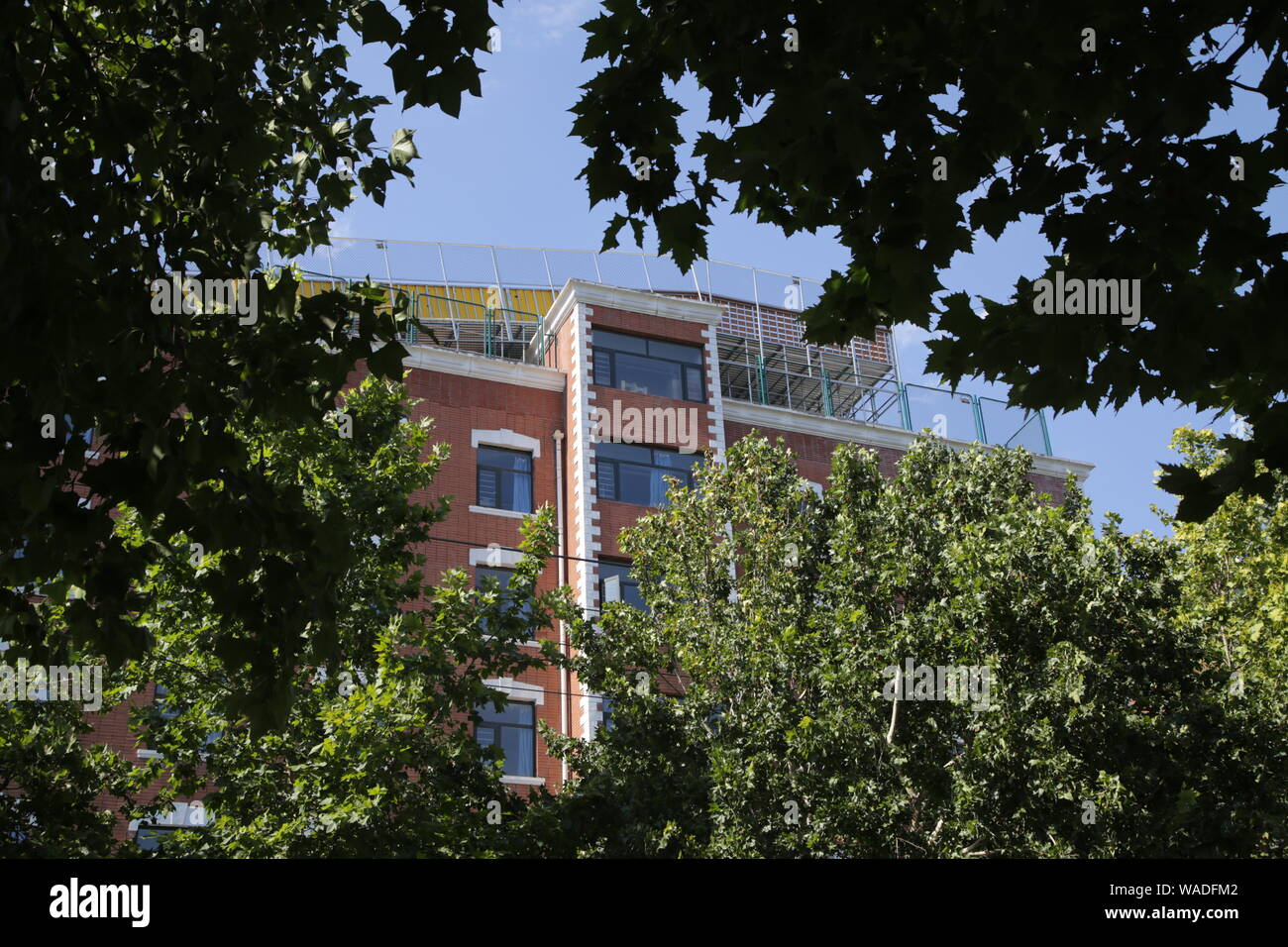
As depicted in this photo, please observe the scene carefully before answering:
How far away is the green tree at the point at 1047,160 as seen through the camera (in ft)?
19.7

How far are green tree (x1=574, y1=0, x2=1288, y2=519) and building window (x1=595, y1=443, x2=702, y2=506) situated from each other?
24763mm

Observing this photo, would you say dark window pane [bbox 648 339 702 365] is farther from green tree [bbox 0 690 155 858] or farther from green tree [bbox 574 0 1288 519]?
green tree [bbox 574 0 1288 519]

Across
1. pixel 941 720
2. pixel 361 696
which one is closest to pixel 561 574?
pixel 941 720

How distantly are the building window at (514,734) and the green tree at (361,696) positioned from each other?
8.32 meters

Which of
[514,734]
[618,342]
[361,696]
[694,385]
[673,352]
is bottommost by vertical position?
[514,734]

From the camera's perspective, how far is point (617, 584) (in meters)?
29.7

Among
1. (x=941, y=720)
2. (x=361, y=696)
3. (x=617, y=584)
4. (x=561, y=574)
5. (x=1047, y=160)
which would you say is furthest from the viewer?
(x=561, y=574)

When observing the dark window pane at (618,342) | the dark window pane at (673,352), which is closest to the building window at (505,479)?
the dark window pane at (618,342)

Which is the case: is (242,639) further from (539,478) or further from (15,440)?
(539,478)

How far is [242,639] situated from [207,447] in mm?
1086

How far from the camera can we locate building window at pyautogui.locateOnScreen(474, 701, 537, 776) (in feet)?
92.0

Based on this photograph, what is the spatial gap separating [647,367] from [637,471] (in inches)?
138

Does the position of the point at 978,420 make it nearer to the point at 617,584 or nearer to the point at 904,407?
the point at 904,407

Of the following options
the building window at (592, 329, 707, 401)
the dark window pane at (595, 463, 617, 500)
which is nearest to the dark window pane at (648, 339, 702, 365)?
the building window at (592, 329, 707, 401)
